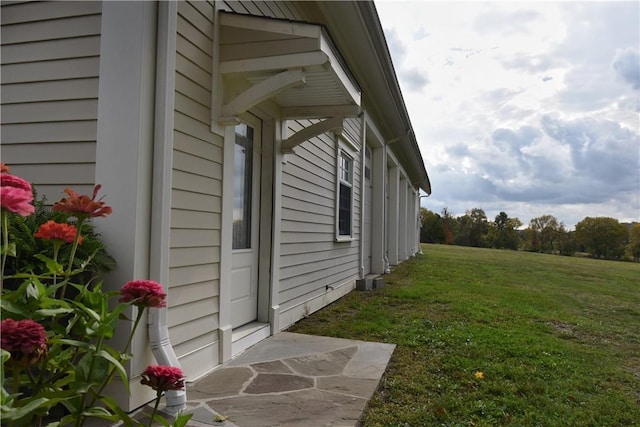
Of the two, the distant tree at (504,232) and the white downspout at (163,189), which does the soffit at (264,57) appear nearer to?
the white downspout at (163,189)

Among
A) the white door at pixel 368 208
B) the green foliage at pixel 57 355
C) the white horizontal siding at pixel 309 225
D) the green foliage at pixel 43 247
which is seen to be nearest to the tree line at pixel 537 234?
the white door at pixel 368 208

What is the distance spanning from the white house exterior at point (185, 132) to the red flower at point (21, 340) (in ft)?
3.74

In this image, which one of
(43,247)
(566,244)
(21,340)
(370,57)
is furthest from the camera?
(566,244)

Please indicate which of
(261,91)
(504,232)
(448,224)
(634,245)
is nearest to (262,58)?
(261,91)

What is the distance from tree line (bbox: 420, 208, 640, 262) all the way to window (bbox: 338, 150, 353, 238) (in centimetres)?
2976

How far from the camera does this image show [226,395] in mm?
2699

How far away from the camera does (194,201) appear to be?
287 cm

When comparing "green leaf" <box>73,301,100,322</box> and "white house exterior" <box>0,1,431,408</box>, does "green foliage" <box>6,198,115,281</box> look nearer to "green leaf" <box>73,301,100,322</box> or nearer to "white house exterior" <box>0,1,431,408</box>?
"white house exterior" <box>0,1,431,408</box>

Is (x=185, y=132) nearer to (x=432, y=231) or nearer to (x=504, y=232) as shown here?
(x=432, y=231)

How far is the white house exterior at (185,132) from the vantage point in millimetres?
2367

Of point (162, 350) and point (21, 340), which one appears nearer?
point (21, 340)

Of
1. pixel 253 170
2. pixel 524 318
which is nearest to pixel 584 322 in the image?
pixel 524 318

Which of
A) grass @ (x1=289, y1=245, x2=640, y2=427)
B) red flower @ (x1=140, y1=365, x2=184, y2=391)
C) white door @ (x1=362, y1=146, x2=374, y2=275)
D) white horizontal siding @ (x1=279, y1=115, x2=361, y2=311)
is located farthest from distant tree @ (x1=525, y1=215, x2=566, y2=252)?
red flower @ (x1=140, y1=365, x2=184, y2=391)

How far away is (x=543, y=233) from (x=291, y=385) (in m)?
36.7
